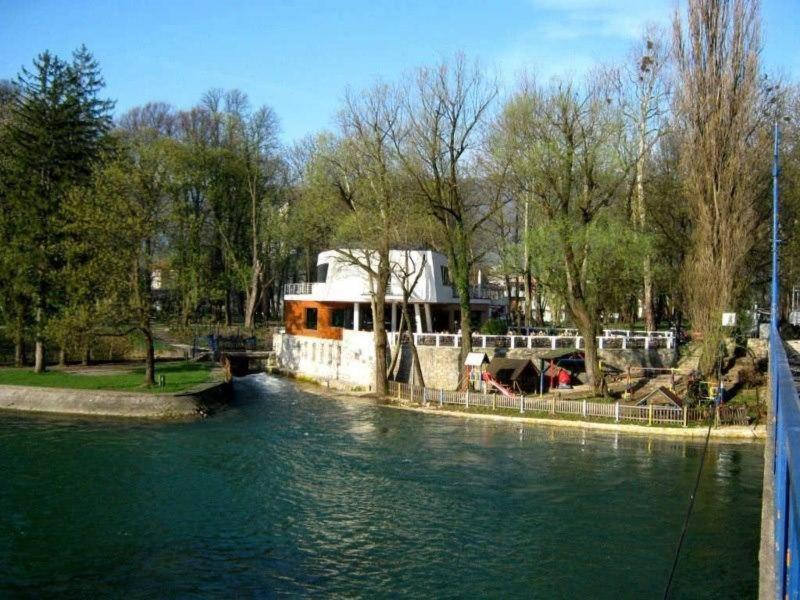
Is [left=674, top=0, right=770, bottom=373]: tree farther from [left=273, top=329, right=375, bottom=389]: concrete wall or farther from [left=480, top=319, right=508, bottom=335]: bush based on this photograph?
[left=273, top=329, right=375, bottom=389]: concrete wall

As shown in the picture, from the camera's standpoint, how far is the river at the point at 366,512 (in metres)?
16.2

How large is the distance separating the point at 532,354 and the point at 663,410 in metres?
9.53

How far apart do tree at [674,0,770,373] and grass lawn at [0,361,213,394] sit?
85.1ft

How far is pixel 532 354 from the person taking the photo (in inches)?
1575

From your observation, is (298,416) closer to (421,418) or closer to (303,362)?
(421,418)

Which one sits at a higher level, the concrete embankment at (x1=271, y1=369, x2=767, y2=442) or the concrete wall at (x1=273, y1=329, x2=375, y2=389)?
the concrete wall at (x1=273, y1=329, x2=375, y2=389)

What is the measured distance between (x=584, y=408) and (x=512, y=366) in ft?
19.7

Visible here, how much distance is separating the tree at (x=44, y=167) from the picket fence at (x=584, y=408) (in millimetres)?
20659

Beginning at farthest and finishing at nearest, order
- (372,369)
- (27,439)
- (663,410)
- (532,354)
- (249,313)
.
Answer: (249,313) → (372,369) → (532,354) → (663,410) → (27,439)

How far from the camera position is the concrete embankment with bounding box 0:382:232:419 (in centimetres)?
3412

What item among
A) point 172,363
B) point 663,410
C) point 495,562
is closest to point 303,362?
point 172,363

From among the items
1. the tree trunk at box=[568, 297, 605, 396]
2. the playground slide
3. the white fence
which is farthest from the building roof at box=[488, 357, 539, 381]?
the tree trunk at box=[568, 297, 605, 396]

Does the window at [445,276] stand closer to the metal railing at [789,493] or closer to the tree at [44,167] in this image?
the tree at [44,167]

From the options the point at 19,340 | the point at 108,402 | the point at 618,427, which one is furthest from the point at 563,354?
the point at 19,340
